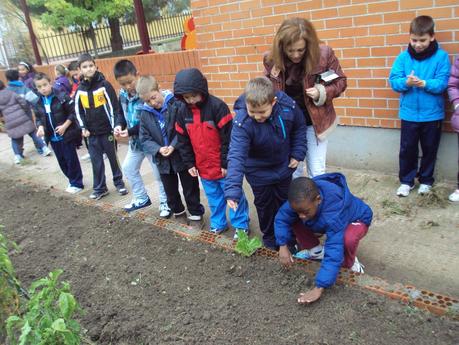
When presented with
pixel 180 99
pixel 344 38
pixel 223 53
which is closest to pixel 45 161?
pixel 223 53

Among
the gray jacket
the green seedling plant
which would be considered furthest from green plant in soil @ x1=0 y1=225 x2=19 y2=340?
the gray jacket

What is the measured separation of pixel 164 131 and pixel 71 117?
203 centimetres

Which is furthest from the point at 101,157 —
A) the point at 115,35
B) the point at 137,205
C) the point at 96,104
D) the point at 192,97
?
the point at 115,35

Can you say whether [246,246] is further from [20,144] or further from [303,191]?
[20,144]

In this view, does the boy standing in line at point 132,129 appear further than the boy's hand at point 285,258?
Yes

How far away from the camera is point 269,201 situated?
3.48 meters

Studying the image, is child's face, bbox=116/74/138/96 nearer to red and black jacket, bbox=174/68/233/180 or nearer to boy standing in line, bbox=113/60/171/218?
boy standing in line, bbox=113/60/171/218

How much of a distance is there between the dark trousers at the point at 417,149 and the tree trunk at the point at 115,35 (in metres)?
14.2

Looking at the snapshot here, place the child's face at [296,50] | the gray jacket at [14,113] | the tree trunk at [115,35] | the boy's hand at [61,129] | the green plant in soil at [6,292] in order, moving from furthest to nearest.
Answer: the tree trunk at [115,35] → the gray jacket at [14,113] → the boy's hand at [61,129] → the child's face at [296,50] → the green plant in soil at [6,292]

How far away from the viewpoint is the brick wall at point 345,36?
4.11 meters

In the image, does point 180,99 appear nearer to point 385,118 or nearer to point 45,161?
point 385,118

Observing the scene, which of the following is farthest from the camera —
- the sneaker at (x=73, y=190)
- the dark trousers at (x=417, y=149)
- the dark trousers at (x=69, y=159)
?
the sneaker at (x=73, y=190)

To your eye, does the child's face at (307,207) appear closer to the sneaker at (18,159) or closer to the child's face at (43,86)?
the child's face at (43,86)

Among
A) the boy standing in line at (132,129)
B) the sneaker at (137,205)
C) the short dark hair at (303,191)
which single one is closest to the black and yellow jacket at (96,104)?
the boy standing in line at (132,129)
